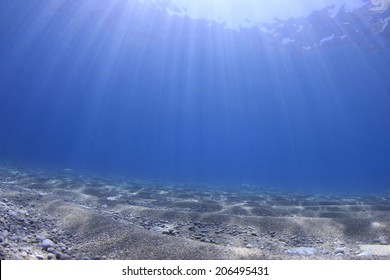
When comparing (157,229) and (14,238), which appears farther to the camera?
(157,229)

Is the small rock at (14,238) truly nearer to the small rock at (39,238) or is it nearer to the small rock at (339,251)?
the small rock at (39,238)

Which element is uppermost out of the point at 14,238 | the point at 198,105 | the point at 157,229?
the point at 198,105

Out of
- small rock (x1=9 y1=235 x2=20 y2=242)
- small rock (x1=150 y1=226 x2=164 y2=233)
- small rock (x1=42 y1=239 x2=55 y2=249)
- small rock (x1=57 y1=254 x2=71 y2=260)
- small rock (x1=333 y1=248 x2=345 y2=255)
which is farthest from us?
small rock (x1=150 y1=226 x2=164 y2=233)

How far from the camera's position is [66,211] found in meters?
6.59

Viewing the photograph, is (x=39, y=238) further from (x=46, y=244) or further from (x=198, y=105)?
(x=198, y=105)

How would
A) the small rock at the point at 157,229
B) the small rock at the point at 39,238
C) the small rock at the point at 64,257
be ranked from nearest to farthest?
the small rock at the point at 64,257, the small rock at the point at 39,238, the small rock at the point at 157,229

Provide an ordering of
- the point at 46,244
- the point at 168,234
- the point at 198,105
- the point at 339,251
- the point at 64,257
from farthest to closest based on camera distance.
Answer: the point at 198,105 → the point at 168,234 → the point at 339,251 → the point at 46,244 → the point at 64,257

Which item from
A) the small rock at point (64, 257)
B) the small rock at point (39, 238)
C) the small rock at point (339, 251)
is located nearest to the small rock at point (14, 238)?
the small rock at point (39, 238)

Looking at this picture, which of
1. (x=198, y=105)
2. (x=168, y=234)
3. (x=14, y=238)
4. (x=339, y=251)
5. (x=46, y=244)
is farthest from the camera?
(x=198, y=105)

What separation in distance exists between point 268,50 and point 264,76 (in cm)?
2126

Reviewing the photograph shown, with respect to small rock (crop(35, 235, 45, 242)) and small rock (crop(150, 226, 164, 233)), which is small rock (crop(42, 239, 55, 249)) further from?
small rock (crop(150, 226, 164, 233))

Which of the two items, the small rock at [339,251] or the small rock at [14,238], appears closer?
the small rock at [14,238]

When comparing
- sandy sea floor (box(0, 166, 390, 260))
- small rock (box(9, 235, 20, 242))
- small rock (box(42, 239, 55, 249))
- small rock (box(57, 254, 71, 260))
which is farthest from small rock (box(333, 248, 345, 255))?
small rock (box(9, 235, 20, 242))

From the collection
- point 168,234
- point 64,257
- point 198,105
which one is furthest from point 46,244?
point 198,105
